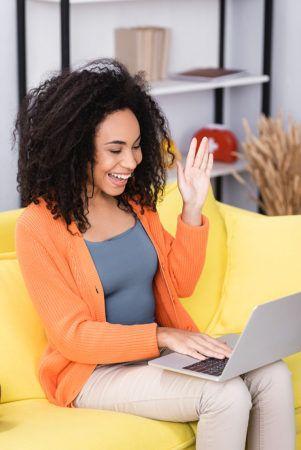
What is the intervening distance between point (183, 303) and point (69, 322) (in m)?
0.60

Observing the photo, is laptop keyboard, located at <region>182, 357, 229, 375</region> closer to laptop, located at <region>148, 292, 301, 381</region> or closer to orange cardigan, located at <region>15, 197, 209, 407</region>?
laptop, located at <region>148, 292, 301, 381</region>

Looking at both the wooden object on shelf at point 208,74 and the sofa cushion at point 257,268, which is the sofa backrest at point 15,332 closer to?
the sofa cushion at point 257,268

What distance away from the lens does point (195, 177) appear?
2361mm

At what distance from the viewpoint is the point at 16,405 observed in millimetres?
2256

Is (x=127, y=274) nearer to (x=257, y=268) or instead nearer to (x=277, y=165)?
(x=257, y=268)

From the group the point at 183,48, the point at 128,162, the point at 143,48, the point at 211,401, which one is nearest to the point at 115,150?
the point at 128,162

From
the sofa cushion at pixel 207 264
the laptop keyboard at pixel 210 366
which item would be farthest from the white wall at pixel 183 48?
the laptop keyboard at pixel 210 366

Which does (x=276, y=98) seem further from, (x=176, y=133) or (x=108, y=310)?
(x=108, y=310)

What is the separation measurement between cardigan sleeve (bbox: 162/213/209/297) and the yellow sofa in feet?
0.88

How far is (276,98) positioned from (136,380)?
2.45 m

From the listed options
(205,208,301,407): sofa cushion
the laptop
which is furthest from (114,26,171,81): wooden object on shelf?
the laptop

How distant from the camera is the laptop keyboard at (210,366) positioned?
2076 mm

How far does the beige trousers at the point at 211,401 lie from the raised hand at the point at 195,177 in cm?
41

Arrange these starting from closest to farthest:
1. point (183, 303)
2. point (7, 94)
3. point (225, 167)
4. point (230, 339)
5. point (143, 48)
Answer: point (230, 339)
point (183, 303)
point (7, 94)
point (143, 48)
point (225, 167)
